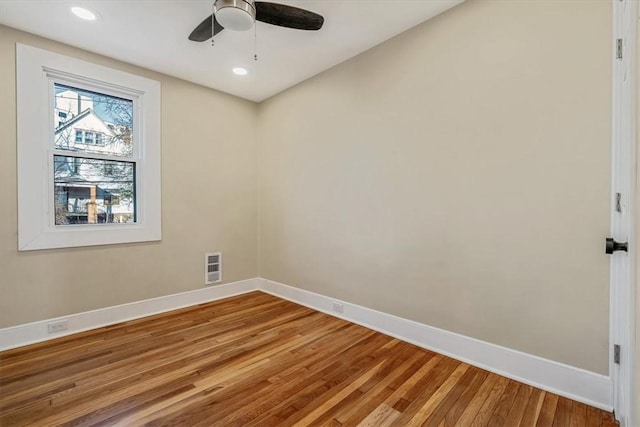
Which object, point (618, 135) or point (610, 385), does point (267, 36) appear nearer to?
point (618, 135)

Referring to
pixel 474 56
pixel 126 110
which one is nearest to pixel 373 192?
pixel 474 56

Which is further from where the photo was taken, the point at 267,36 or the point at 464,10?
the point at 267,36

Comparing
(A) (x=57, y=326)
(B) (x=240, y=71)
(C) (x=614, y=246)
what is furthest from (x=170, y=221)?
(C) (x=614, y=246)

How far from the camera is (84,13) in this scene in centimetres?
226

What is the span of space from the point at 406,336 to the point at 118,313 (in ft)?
9.41

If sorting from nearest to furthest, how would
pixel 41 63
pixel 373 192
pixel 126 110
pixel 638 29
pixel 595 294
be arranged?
pixel 638 29 → pixel 595 294 → pixel 41 63 → pixel 373 192 → pixel 126 110

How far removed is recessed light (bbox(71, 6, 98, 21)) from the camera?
2215mm

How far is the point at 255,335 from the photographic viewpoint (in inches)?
105

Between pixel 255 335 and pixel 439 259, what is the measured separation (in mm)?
1770

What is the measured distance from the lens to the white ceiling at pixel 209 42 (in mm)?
2193

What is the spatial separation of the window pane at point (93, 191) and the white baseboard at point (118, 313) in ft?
2.97

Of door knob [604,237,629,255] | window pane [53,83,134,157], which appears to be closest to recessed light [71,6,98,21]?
window pane [53,83,134,157]

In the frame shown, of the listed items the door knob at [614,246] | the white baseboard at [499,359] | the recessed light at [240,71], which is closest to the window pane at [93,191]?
the recessed light at [240,71]

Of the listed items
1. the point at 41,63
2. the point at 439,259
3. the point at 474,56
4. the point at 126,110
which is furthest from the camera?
the point at 126,110
